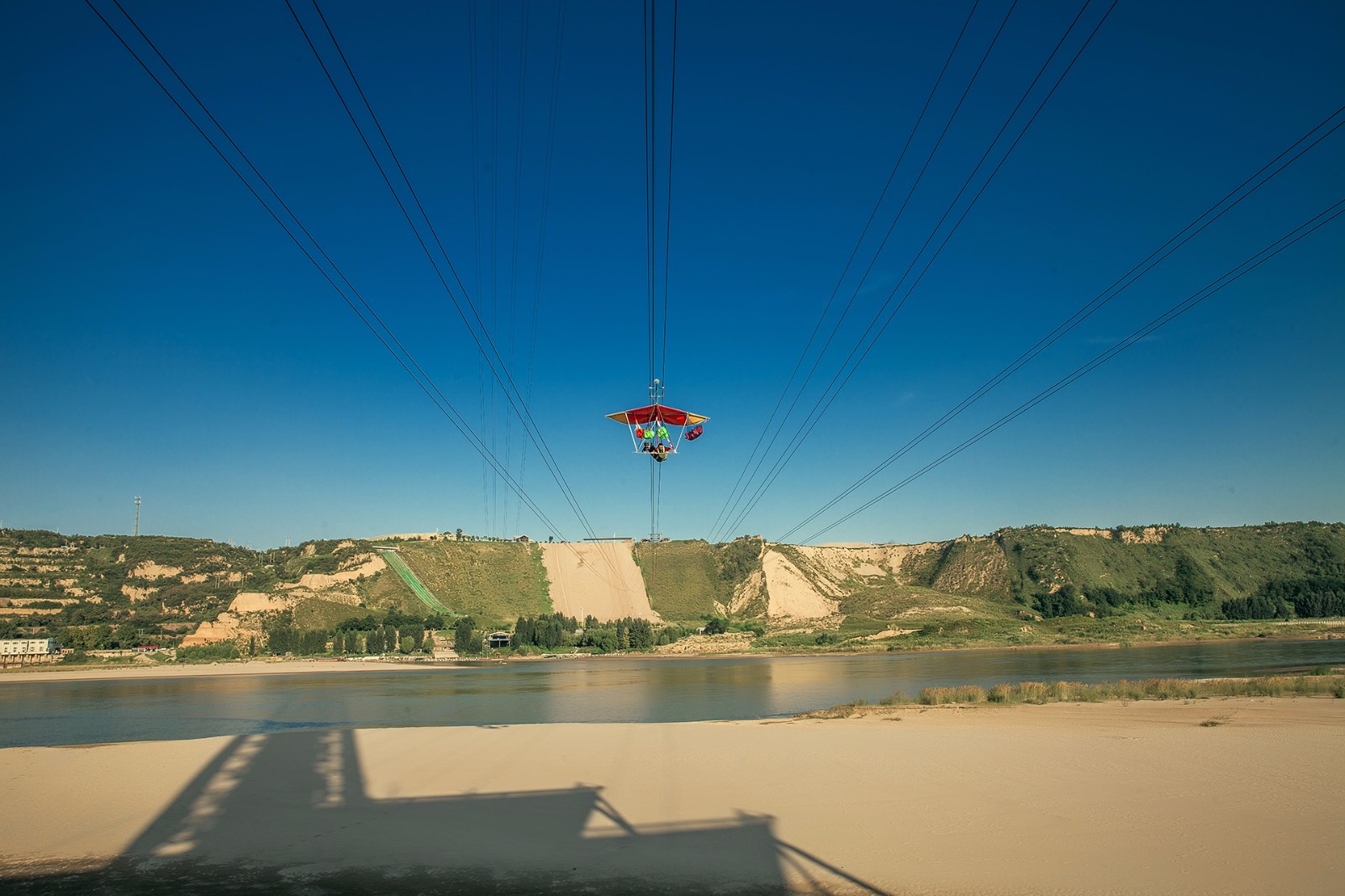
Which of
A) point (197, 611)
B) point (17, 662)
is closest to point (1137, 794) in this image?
point (17, 662)

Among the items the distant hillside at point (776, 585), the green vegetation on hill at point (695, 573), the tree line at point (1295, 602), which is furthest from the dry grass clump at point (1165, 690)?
the tree line at point (1295, 602)

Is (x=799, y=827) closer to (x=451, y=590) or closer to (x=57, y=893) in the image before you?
(x=57, y=893)

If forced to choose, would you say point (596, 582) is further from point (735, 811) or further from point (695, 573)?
point (735, 811)

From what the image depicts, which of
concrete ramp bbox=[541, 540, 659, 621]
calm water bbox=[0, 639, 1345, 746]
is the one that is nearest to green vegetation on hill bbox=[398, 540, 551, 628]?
concrete ramp bbox=[541, 540, 659, 621]

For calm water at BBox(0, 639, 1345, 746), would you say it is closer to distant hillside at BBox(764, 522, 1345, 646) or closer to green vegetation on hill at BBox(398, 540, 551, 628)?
distant hillside at BBox(764, 522, 1345, 646)

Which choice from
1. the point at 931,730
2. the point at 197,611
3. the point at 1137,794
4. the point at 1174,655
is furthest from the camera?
the point at 197,611

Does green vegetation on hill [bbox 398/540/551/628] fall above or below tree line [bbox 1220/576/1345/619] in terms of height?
above

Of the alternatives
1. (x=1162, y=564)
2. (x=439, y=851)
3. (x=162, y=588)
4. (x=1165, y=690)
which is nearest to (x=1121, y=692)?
(x=1165, y=690)
